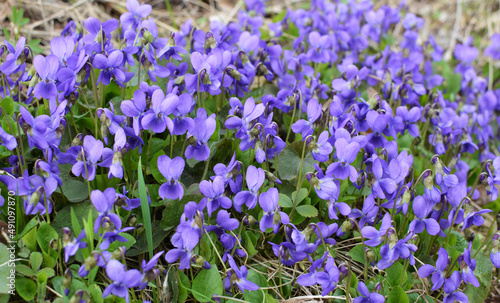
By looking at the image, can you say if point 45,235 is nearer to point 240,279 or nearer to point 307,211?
point 240,279

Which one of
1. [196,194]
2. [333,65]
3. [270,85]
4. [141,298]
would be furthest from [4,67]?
[333,65]

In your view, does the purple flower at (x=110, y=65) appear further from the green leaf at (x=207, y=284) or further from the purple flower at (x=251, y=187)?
the green leaf at (x=207, y=284)

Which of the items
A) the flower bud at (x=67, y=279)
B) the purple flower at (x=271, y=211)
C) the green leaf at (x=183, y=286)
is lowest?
the green leaf at (x=183, y=286)

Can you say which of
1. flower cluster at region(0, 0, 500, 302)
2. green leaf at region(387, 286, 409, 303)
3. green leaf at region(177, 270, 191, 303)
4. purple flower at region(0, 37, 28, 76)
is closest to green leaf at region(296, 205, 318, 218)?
flower cluster at region(0, 0, 500, 302)

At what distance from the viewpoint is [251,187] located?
178 cm

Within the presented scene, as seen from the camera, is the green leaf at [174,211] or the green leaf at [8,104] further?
the green leaf at [8,104]

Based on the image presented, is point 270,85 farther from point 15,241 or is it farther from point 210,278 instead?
point 15,241

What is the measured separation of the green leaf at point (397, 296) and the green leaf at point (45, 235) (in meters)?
1.30

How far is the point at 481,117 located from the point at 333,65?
3.40ft

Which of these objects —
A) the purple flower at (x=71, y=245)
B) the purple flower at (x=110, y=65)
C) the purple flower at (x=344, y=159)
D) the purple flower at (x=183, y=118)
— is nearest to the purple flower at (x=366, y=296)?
the purple flower at (x=344, y=159)

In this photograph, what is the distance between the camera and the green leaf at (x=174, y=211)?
1.83 metres

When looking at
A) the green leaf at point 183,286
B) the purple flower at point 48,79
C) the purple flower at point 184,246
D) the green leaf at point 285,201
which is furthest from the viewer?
the green leaf at point 285,201

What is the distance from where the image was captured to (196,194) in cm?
186

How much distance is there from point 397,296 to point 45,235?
1.36 m
